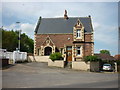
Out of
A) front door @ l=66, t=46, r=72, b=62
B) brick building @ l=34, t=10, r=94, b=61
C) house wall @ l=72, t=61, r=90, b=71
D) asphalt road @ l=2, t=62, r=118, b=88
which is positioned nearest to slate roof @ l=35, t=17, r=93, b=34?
brick building @ l=34, t=10, r=94, b=61

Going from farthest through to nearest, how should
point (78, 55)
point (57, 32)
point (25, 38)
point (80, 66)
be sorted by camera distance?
point (25, 38) < point (57, 32) < point (78, 55) < point (80, 66)

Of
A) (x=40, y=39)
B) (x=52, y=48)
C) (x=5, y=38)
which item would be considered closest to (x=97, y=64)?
(x=52, y=48)

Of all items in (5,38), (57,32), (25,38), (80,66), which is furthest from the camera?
(25,38)

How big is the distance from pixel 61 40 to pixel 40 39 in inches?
175

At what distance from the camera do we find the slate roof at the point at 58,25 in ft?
127

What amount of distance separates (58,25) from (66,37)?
3814mm

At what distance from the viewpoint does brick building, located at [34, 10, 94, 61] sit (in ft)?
119

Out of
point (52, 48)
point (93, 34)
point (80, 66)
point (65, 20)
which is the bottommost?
point (80, 66)

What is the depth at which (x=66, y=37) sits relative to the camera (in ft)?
125

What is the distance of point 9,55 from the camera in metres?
28.7

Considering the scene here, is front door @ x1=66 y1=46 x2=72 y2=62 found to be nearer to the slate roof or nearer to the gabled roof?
the gabled roof

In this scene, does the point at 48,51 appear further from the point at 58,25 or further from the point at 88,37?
the point at 88,37

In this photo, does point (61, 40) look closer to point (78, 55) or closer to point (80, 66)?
point (78, 55)

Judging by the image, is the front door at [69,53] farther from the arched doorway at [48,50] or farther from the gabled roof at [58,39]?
the arched doorway at [48,50]
